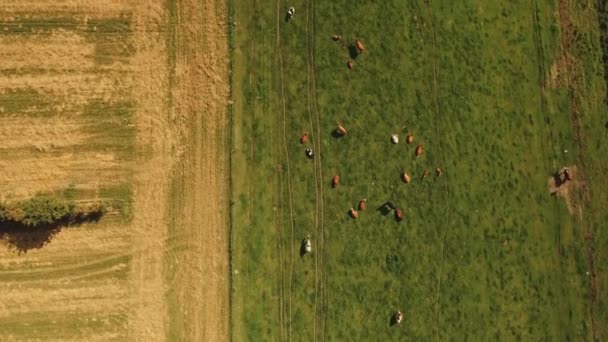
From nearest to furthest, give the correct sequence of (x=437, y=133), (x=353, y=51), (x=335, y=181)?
(x=335, y=181), (x=353, y=51), (x=437, y=133)

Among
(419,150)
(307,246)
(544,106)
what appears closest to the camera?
(307,246)

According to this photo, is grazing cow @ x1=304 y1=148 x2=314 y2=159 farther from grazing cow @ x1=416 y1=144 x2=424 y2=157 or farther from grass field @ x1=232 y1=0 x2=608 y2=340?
grazing cow @ x1=416 y1=144 x2=424 y2=157

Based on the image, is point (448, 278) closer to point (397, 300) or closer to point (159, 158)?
point (397, 300)

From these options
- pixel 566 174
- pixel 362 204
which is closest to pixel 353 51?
pixel 362 204

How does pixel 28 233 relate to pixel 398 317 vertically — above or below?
above

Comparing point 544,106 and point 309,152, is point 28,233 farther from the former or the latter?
point 544,106

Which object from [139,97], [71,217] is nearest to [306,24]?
[139,97]

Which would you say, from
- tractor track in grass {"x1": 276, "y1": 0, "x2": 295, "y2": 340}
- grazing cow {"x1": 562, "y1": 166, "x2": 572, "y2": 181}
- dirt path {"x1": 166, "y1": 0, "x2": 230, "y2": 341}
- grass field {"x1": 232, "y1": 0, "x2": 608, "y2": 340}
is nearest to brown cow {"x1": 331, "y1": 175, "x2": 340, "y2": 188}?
grass field {"x1": 232, "y1": 0, "x2": 608, "y2": 340}
